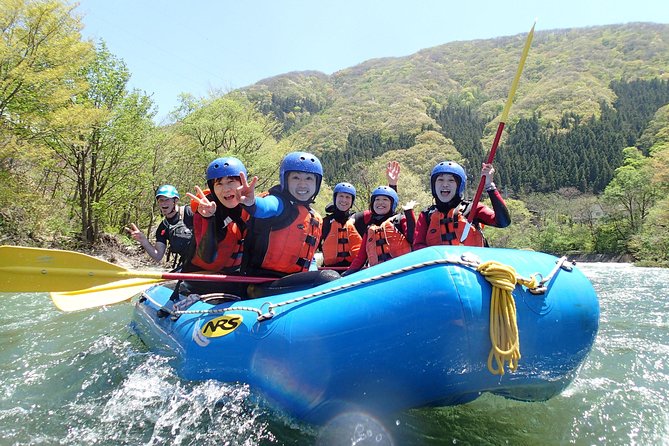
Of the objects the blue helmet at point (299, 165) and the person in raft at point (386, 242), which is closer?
the blue helmet at point (299, 165)

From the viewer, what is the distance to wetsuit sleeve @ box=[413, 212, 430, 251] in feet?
14.6

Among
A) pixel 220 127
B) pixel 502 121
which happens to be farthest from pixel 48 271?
pixel 220 127

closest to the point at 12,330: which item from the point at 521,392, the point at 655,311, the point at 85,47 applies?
the point at 521,392

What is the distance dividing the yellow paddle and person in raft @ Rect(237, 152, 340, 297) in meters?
0.54

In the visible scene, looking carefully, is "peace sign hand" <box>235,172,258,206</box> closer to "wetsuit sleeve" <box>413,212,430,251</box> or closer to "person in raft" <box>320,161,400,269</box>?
"wetsuit sleeve" <box>413,212,430,251</box>

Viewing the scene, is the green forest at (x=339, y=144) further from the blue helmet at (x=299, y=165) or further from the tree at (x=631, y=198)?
the blue helmet at (x=299, y=165)

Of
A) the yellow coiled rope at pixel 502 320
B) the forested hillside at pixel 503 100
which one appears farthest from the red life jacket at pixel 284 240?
the forested hillside at pixel 503 100

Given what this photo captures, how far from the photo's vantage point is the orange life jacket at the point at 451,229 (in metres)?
4.27

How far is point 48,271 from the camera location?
153 inches

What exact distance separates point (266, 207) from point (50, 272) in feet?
6.78

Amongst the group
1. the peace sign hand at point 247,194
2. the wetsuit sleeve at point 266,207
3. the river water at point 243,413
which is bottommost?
the river water at point 243,413

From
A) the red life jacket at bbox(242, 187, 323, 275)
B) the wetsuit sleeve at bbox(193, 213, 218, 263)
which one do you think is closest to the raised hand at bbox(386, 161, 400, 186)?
the red life jacket at bbox(242, 187, 323, 275)

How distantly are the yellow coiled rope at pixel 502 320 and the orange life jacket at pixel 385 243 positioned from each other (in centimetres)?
254

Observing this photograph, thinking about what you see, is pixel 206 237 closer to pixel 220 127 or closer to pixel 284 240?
pixel 284 240
